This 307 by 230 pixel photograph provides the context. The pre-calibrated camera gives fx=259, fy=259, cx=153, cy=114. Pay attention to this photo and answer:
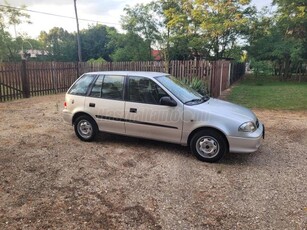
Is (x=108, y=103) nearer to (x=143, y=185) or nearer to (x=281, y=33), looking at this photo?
(x=143, y=185)

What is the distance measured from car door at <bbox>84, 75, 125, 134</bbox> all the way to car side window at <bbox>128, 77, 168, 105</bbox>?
0.75ft

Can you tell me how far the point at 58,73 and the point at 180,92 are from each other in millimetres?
11180

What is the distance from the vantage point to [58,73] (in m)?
14.5

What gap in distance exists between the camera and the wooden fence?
37.8ft

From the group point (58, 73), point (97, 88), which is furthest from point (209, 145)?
point (58, 73)

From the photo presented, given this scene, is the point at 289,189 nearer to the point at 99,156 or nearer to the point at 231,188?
the point at 231,188

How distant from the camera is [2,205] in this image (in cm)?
329

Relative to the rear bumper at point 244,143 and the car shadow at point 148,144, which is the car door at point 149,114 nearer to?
the car shadow at point 148,144

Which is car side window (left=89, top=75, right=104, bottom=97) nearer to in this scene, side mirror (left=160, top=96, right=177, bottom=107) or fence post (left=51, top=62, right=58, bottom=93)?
side mirror (left=160, top=96, right=177, bottom=107)

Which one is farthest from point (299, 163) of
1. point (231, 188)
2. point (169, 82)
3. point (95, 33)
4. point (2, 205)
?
point (95, 33)

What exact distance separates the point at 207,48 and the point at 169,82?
19.4 m

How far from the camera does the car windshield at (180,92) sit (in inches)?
197

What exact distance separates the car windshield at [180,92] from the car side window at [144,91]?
0.62 ft

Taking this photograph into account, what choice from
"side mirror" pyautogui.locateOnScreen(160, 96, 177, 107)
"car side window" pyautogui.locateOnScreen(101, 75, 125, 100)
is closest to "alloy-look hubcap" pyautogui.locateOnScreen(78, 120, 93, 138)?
"car side window" pyautogui.locateOnScreen(101, 75, 125, 100)
